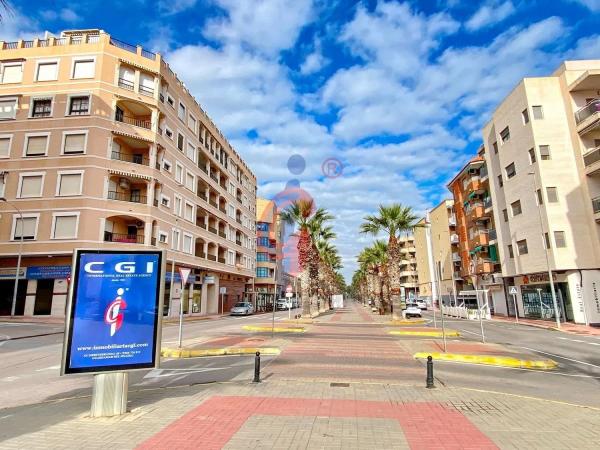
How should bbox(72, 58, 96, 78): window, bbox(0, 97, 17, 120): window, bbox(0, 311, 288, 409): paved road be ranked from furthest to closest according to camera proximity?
bbox(0, 97, 17, 120): window
bbox(72, 58, 96, 78): window
bbox(0, 311, 288, 409): paved road

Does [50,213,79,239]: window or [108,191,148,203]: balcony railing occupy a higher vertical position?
[108,191,148,203]: balcony railing

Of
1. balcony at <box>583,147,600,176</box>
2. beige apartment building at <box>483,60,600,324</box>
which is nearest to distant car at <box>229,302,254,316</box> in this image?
beige apartment building at <box>483,60,600,324</box>

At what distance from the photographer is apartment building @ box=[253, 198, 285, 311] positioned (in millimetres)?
77875

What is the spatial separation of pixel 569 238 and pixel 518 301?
33.3ft

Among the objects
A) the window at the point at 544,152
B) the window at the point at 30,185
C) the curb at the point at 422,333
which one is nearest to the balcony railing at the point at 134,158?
the window at the point at 30,185

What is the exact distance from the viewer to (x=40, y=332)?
21.9m

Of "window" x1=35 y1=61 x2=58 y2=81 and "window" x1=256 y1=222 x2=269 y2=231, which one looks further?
"window" x1=256 y1=222 x2=269 y2=231

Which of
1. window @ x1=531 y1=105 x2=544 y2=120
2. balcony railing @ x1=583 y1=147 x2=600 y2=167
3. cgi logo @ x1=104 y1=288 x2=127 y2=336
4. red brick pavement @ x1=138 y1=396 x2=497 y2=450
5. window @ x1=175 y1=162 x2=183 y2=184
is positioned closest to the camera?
red brick pavement @ x1=138 y1=396 x2=497 y2=450

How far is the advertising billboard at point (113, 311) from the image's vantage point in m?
6.29

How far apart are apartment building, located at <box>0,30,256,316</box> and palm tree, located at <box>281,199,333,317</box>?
11279 mm

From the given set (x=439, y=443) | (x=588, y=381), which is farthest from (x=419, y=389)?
(x=588, y=381)

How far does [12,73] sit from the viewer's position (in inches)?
1348

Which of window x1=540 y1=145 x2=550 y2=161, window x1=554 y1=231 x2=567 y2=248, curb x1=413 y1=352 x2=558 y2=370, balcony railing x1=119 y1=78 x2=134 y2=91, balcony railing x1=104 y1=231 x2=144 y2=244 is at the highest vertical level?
balcony railing x1=119 y1=78 x2=134 y2=91

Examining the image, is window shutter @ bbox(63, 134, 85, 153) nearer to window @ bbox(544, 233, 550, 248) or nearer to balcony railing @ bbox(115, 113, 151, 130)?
balcony railing @ bbox(115, 113, 151, 130)
